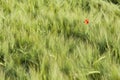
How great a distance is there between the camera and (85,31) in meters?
2.17

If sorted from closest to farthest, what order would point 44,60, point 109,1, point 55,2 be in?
point 44,60 → point 55,2 → point 109,1

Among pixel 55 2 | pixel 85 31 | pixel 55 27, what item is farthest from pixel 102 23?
pixel 55 2

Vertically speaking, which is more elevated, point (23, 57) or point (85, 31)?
point (85, 31)

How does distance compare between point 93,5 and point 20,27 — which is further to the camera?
point 93,5

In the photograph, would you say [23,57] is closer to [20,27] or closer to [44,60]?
[44,60]

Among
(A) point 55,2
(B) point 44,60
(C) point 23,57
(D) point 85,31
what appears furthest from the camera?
(A) point 55,2

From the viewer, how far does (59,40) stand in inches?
80.4

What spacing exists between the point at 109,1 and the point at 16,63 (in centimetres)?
132

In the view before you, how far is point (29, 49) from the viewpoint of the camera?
1.99 meters

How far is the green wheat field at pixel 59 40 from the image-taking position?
1731mm

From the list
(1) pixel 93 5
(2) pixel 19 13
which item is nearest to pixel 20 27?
(2) pixel 19 13

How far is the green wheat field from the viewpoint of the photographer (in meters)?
1.73

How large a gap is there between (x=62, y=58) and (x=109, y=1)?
1221 mm

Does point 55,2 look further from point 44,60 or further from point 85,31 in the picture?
point 44,60
